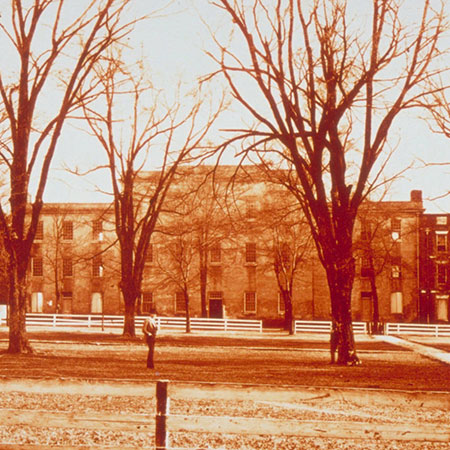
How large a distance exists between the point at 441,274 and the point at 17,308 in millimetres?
46857

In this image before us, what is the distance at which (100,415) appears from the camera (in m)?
9.05

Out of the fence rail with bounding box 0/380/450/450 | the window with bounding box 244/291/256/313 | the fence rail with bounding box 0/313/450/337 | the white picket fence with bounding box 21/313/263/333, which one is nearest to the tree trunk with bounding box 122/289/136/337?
the fence rail with bounding box 0/313/450/337

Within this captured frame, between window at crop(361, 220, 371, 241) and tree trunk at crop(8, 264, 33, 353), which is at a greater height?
window at crop(361, 220, 371, 241)

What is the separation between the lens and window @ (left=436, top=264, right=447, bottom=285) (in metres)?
67.1

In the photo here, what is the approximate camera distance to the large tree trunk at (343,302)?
2436 cm

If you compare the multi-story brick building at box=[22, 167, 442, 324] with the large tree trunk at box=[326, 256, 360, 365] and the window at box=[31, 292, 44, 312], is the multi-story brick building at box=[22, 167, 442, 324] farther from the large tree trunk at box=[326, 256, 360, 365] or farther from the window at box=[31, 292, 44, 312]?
the large tree trunk at box=[326, 256, 360, 365]

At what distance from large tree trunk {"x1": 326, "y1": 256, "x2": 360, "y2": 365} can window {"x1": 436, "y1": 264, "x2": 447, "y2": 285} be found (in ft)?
144

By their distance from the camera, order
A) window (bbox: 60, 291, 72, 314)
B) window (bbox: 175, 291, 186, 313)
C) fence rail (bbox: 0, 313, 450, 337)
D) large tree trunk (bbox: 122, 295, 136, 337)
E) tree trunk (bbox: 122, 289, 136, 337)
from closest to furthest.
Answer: tree trunk (bbox: 122, 289, 136, 337)
large tree trunk (bbox: 122, 295, 136, 337)
fence rail (bbox: 0, 313, 450, 337)
window (bbox: 175, 291, 186, 313)
window (bbox: 60, 291, 72, 314)

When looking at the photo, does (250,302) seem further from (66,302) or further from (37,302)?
(37,302)

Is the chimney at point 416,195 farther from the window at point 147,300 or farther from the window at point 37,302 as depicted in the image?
the window at point 37,302

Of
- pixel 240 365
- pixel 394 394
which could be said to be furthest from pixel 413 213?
pixel 394 394

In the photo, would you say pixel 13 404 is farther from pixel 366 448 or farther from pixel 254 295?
pixel 254 295

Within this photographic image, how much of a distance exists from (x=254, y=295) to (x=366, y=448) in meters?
57.1

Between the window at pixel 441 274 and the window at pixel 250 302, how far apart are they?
13.7 m
